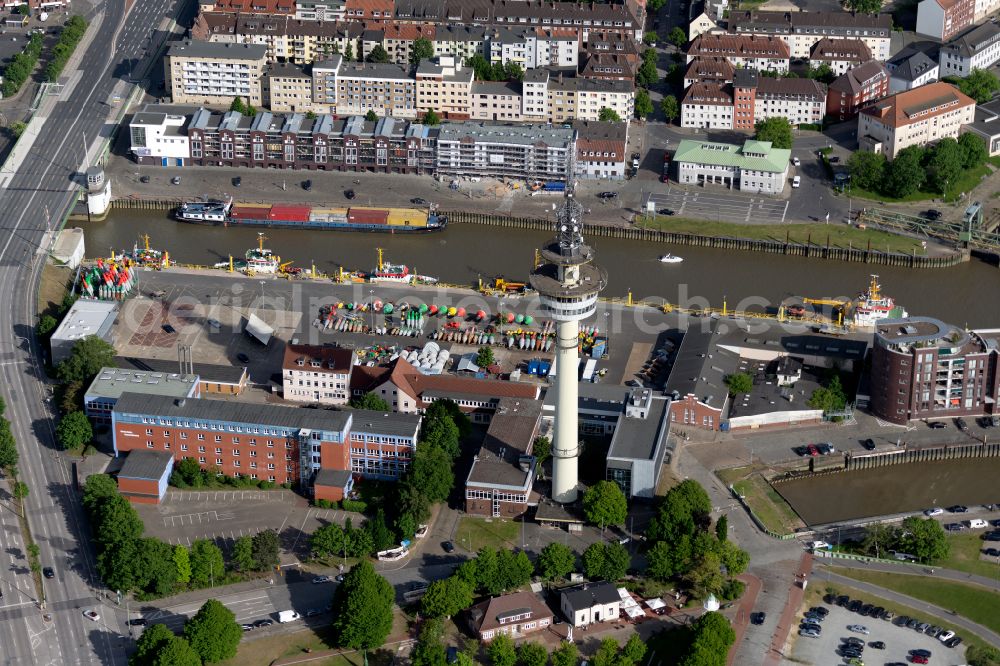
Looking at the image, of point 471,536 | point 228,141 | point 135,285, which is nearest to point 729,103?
point 228,141

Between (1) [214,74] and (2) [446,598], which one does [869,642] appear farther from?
(1) [214,74]

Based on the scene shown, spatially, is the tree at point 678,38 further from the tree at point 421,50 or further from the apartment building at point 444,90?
the apartment building at point 444,90

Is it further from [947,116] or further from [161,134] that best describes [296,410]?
[947,116]

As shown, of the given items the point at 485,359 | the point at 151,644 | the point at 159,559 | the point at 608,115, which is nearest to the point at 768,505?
the point at 485,359

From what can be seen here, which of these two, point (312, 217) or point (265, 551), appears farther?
point (312, 217)

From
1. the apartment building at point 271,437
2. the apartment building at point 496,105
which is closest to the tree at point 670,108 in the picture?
the apartment building at point 496,105
